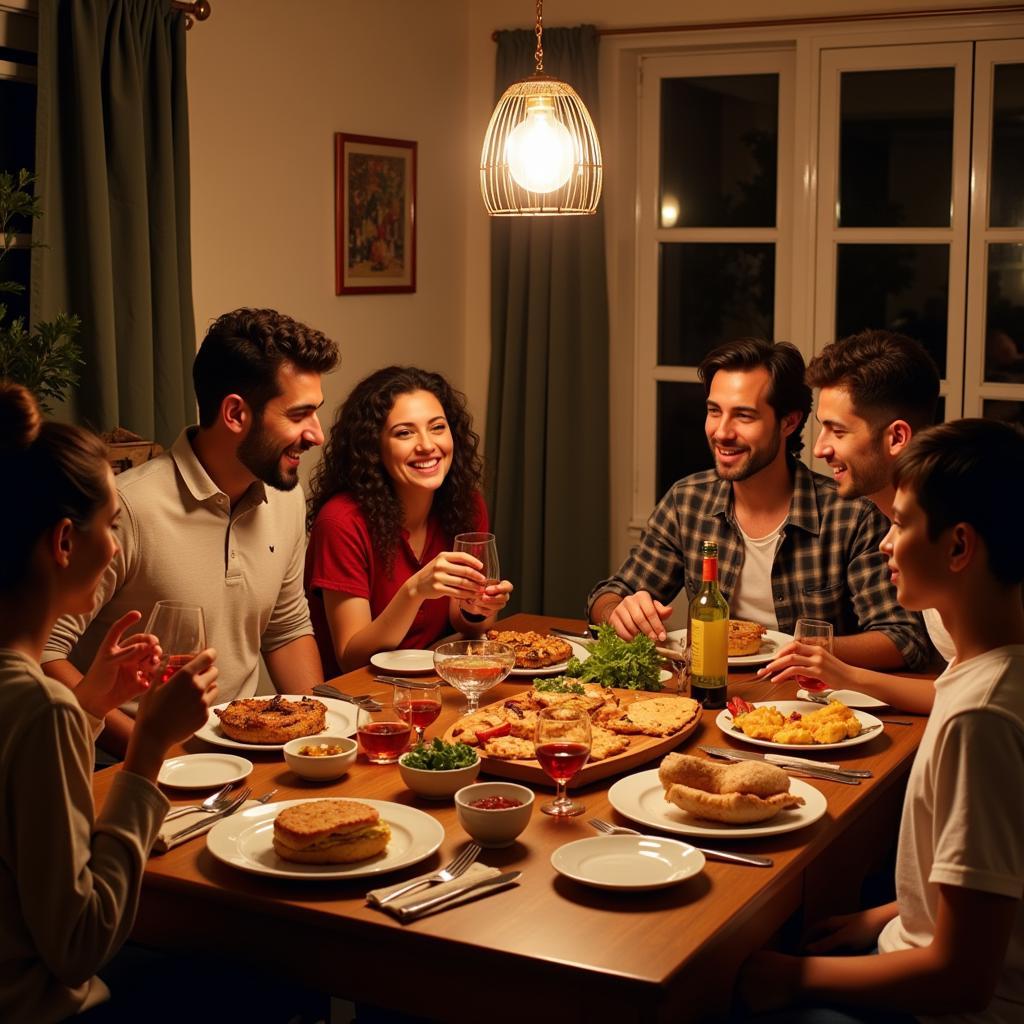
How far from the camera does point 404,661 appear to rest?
2768 millimetres

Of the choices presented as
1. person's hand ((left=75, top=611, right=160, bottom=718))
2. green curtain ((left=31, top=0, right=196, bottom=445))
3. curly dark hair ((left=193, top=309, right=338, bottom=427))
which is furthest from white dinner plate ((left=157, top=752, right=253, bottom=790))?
green curtain ((left=31, top=0, right=196, bottom=445))

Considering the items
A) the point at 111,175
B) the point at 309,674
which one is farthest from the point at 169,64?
the point at 309,674

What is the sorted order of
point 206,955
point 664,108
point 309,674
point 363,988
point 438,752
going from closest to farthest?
point 363,988 < point 206,955 < point 438,752 < point 309,674 < point 664,108

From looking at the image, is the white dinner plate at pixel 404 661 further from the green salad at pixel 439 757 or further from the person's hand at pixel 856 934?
the person's hand at pixel 856 934

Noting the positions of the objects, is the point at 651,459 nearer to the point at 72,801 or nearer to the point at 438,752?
the point at 438,752

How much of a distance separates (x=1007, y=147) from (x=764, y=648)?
8.79ft

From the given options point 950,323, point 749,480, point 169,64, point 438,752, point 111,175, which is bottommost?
point 438,752

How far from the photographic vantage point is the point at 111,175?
3609mm

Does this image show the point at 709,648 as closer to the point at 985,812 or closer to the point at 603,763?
the point at 603,763

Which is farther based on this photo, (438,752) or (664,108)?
(664,108)

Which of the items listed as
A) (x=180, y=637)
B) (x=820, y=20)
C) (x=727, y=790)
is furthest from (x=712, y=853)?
(x=820, y=20)

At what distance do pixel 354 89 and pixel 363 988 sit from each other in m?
3.77

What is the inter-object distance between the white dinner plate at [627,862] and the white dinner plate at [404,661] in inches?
37.6

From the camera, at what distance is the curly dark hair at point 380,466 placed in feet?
10.3
